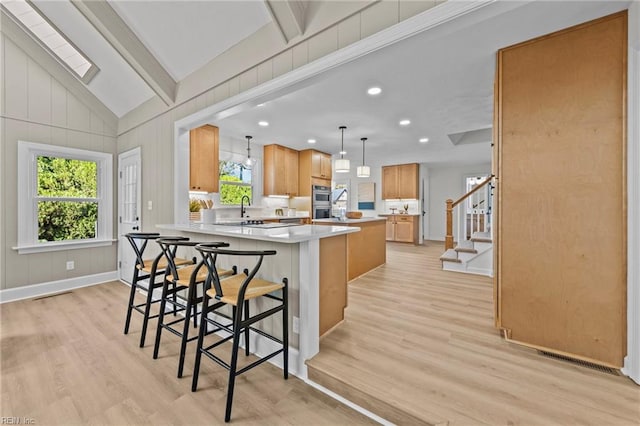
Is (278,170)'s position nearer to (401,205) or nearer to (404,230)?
(404,230)

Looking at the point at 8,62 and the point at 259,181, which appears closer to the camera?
the point at 8,62

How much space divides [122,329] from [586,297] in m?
3.94

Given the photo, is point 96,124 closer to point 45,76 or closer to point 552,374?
point 45,76

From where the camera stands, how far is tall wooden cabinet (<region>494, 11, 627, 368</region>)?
5.65 feet

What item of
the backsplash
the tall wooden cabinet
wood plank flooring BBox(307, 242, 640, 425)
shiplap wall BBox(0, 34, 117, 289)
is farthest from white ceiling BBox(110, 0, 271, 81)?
the backsplash

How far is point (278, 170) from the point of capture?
586cm

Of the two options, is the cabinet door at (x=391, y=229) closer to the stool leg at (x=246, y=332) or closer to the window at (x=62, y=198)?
the stool leg at (x=246, y=332)

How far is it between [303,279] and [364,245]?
8.23 ft

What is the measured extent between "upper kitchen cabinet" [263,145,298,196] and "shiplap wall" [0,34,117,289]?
295 centimetres

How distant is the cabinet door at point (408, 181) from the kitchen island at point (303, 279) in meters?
6.14

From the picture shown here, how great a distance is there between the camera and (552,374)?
1693mm

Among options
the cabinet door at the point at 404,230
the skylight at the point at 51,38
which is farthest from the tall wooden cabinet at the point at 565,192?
the cabinet door at the point at 404,230

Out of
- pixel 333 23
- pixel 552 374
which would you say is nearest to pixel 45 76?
pixel 333 23

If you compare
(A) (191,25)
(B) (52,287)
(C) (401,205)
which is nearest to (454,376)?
(A) (191,25)
